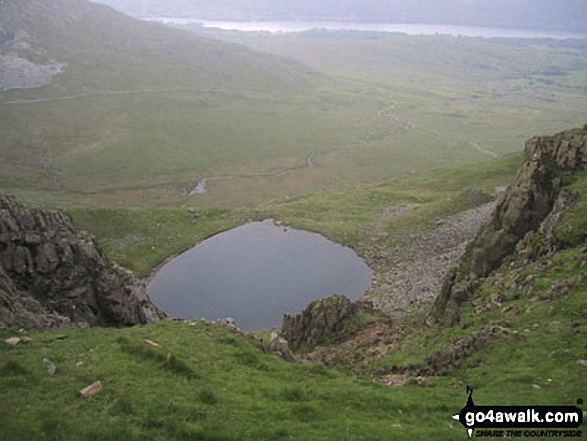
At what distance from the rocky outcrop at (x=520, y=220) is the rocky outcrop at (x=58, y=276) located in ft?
83.2

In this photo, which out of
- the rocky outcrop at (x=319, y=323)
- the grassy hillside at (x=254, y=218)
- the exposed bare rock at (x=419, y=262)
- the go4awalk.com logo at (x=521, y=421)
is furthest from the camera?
the grassy hillside at (x=254, y=218)

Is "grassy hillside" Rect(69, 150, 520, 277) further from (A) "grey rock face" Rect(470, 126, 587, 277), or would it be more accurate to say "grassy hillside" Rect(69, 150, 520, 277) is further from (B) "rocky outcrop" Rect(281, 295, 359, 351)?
(A) "grey rock face" Rect(470, 126, 587, 277)

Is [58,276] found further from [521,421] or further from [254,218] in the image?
[254,218]

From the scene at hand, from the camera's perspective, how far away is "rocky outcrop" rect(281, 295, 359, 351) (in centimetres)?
4791

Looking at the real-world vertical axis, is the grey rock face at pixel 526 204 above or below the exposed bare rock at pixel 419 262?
above

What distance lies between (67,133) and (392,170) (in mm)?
104120

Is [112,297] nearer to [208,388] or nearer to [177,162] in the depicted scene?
[208,388]

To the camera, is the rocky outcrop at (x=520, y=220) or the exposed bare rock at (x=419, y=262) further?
the exposed bare rock at (x=419, y=262)

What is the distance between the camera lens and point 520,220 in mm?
43250

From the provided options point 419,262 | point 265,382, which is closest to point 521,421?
point 265,382

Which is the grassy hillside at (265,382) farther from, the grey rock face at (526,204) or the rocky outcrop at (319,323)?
the rocky outcrop at (319,323)

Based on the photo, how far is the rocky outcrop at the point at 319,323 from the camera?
47.9m

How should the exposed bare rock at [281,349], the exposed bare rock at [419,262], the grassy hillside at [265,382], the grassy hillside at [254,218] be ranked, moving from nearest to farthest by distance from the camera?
1. the grassy hillside at [265,382]
2. the exposed bare rock at [281,349]
3. the exposed bare rock at [419,262]
4. the grassy hillside at [254,218]

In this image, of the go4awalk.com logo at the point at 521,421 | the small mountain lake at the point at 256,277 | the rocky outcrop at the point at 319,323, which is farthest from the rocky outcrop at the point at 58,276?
the go4awalk.com logo at the point at 521,421
